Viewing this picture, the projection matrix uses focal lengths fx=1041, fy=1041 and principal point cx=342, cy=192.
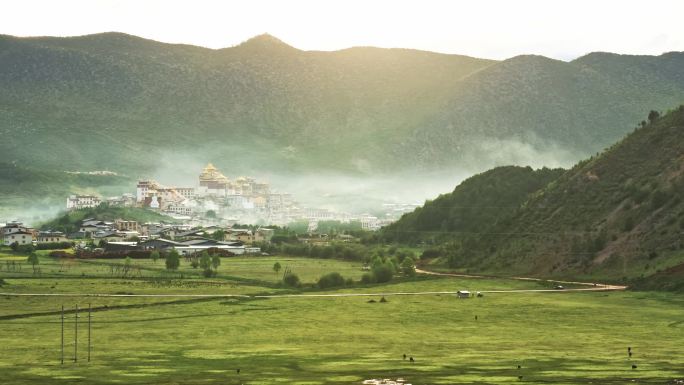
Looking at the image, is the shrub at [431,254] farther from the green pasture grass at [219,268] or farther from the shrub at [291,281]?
the shrub at [291,281]

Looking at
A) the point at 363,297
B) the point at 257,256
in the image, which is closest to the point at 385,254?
the point at 257,256

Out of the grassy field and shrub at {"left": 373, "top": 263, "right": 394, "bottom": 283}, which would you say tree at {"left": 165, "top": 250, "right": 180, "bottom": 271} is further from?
shrub at {"left": 373, "top": 263, "right": 394, "bottom": 283}

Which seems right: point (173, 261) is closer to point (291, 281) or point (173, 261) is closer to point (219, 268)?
point (219, 268)

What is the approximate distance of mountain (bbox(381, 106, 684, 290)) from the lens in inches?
5418

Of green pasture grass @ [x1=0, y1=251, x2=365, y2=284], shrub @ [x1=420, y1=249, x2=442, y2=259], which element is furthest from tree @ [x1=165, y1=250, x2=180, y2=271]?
shrub @ [x1=420, y1=249, x2=442, y2=259]

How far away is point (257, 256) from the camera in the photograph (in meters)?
197

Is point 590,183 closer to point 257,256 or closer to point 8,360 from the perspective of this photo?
point 257,256

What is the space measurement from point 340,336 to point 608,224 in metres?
78.1

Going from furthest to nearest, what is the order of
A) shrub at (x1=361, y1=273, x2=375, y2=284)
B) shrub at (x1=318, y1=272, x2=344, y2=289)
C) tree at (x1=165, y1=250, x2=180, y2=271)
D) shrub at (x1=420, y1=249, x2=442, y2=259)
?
shrub at (x1=420, y1=249, x2=442, y2=259) → tree at (x1=165, y1=250, x2=180, y2=271) → shrub at (x1=361, y1=273, x2=375, y2=284) → shrub at (x1=318, y1=272, x2=344, y2=289)

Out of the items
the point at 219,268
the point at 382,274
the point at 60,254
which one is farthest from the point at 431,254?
the point at 60,254

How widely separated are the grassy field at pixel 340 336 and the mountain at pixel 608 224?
1555cm

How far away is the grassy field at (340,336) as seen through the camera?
67.4 m

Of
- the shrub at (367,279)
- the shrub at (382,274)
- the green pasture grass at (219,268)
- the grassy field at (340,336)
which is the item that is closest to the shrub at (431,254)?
the green pasture grass at (219,268)

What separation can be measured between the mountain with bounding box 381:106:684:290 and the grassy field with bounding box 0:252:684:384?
1555cm
